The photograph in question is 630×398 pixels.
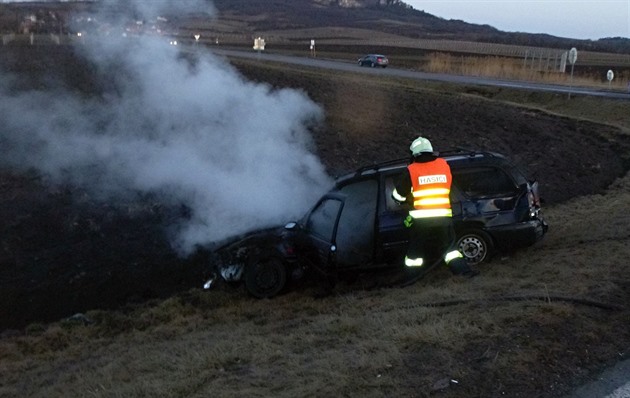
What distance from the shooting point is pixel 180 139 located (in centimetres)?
1487

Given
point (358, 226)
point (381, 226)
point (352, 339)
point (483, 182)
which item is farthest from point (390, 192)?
point (352, 339)

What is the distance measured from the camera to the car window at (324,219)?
896 centimetres

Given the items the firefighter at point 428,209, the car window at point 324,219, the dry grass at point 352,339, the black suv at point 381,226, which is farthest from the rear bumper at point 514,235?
the car window at point 324,219

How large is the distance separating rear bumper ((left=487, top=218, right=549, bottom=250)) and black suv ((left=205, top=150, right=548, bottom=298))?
1 centimetres

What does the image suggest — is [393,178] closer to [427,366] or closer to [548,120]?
[427,366]

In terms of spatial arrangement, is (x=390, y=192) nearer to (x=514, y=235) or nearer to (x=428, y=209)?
(x=428, y=209)

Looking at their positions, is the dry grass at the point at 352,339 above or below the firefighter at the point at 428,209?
below

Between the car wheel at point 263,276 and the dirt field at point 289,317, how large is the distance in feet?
0.92

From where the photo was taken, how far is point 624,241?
350 inches

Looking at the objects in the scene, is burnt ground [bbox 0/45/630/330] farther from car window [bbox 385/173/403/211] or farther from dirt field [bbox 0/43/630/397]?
car window [bbox 385/173/403/211]

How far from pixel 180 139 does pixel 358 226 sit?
7.23m

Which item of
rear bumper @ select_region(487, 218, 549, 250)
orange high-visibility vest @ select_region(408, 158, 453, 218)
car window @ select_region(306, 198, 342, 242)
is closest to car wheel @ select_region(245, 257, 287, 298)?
car window @ select_region(306, 198, 342, 242)

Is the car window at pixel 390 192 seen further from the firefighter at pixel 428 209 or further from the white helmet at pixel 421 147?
the white helmet at pixel 421 147

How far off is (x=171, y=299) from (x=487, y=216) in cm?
456
